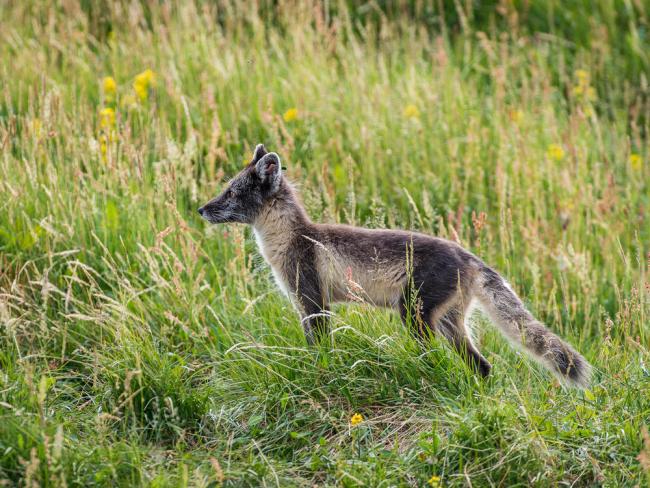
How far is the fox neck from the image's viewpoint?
18.4 feet

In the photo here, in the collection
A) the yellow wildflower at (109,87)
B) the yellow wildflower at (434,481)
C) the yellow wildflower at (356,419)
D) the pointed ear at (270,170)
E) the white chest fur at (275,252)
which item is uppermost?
the yellow wildflower at (109,87)

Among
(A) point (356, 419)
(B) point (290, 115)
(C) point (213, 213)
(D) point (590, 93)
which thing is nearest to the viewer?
(A) point (356, 419)

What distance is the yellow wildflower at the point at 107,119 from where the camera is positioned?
7.01m

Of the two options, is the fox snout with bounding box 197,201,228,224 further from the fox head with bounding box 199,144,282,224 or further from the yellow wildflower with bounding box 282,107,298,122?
the yellow wildflower with bounding box 282,107,298,122

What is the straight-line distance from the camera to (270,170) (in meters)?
5.67

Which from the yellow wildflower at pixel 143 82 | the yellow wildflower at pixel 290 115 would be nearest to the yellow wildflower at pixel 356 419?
the yellow wildflower at pixel 290 115

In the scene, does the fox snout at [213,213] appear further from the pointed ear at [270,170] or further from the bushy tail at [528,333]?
the bushy tail at [528,333]

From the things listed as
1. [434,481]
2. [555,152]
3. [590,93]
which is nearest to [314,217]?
A: [555,152]

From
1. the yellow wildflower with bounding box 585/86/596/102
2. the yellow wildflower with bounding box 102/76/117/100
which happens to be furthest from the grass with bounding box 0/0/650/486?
the yellow wildflower with bounding box 585/86/596/102

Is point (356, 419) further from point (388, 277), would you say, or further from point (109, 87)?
point (109, 87)

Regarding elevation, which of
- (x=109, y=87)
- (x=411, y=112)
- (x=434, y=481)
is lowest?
(x=434, y=481)

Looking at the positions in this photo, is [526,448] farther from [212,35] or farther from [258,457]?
[212,35]

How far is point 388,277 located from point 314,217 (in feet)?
5.21

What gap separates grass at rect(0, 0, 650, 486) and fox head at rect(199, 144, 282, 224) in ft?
0.41
